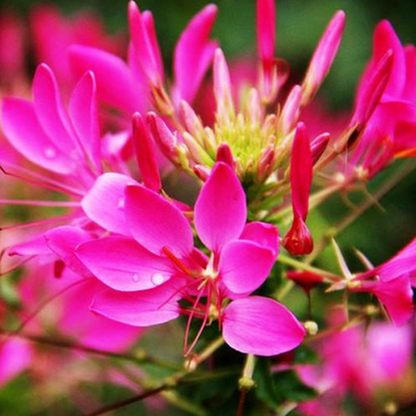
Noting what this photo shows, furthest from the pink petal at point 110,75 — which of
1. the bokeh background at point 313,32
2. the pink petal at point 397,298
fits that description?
the bokeh background at point 313,32

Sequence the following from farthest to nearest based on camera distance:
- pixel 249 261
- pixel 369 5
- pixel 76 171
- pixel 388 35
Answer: pixel 369 5 → pixel 76 171 → pixel 388 35 → pixel 249 261

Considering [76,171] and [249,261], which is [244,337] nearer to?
[249,261]

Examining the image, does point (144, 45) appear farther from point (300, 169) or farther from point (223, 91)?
point (300, 169)

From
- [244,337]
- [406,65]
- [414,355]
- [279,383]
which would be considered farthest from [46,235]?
[414,355]

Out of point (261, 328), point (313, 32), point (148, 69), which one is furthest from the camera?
point (313, 32)

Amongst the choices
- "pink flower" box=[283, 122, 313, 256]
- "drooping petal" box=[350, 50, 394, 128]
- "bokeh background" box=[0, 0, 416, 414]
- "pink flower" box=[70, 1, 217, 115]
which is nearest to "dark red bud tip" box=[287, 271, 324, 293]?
"pink flower" box=[283, 122, 313, 256]

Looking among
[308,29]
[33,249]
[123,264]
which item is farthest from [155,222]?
[308,29]
